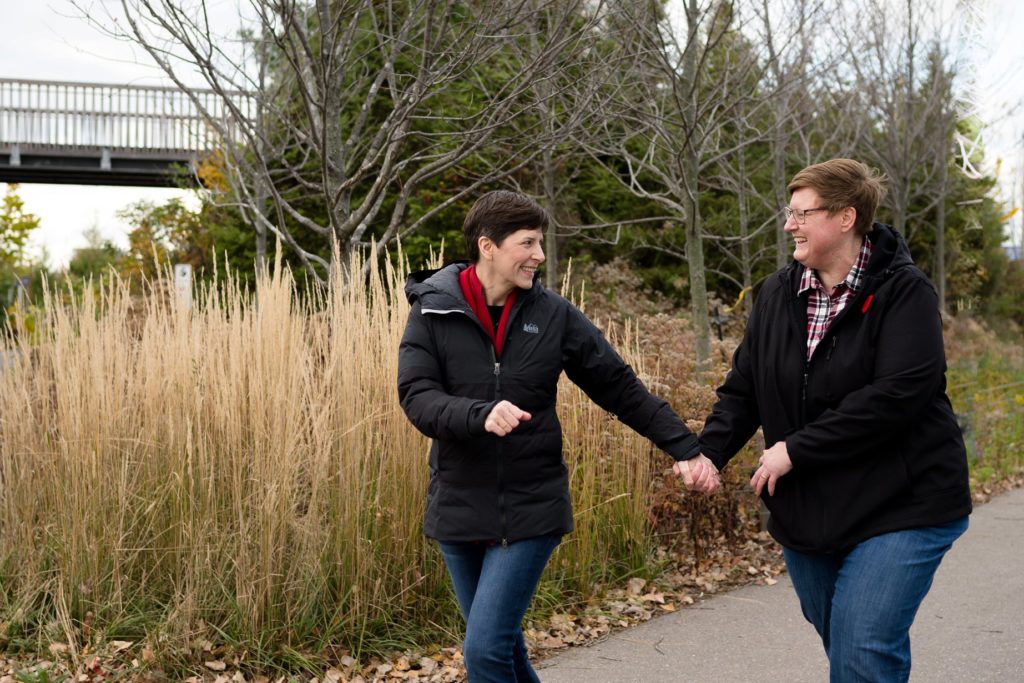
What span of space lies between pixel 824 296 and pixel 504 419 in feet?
3.21

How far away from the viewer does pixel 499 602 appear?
3088mm

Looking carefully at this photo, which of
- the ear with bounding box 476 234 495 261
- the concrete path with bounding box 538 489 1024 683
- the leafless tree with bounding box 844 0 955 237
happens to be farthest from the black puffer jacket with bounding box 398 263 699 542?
the leafless tree with bounding box 844 0 955 237

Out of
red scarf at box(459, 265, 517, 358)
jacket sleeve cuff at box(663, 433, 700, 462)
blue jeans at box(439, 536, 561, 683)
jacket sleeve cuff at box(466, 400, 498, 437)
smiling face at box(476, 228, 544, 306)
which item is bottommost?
blue jeans at box(439, 536, 561, 683)

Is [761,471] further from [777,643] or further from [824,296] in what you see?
[777,643]

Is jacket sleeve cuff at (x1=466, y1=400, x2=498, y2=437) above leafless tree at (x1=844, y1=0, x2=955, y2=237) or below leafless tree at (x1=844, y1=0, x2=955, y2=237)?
below

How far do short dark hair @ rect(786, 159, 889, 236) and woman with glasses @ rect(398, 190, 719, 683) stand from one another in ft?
2.57

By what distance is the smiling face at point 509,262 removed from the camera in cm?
321

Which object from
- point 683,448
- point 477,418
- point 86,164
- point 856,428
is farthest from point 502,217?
point 86,164

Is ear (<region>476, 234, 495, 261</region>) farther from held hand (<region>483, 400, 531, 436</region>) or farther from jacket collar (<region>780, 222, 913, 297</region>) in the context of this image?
jacket collar (<region>780, 222, 913, 297</region>)

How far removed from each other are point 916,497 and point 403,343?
145 cm

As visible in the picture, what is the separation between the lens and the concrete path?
475 cm

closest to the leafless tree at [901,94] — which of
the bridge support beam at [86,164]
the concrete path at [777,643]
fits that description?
the concrete path at [777,643]

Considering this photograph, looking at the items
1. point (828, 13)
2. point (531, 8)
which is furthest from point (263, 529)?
point (828, 13)

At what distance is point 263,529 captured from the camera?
460 centimetres
